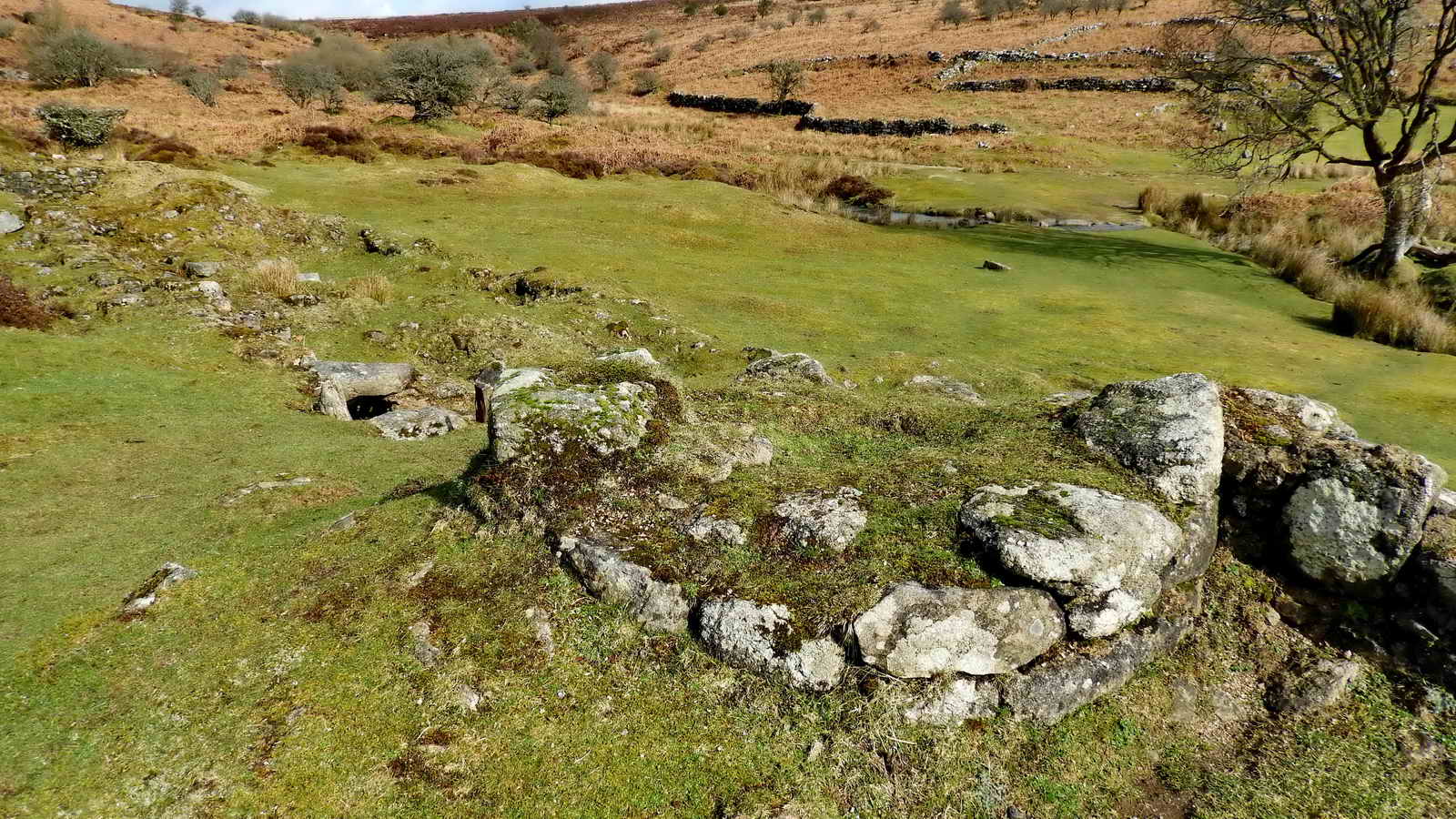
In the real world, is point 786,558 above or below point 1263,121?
below

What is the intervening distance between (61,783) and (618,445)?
3944 mm

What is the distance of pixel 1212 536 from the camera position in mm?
5672

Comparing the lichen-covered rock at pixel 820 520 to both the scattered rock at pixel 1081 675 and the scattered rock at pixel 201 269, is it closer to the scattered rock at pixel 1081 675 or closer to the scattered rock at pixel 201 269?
the scattered rock at pixel 1081 675

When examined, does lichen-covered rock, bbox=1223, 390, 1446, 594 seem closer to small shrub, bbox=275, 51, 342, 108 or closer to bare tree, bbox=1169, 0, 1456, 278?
bare tree, bbox=1169, 0, 1456, 278

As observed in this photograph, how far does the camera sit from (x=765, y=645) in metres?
4.62

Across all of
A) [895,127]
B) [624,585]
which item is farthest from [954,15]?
[624,585]

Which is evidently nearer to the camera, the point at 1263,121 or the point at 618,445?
the point at 618,445

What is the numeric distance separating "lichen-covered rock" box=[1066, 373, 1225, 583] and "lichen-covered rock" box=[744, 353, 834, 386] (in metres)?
4.58

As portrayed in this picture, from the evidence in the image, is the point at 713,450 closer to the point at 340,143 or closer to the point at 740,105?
the point at 340,143

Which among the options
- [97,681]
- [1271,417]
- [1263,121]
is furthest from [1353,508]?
[1263,121]

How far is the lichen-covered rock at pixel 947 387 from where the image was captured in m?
10.7

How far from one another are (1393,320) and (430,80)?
41.2m

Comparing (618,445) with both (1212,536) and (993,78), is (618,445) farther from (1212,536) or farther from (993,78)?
(993,78)

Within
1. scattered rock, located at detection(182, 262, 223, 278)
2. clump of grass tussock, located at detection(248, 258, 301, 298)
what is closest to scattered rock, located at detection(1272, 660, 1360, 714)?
clump of grass tussock, located at detection(248, 258, 301, 298)
